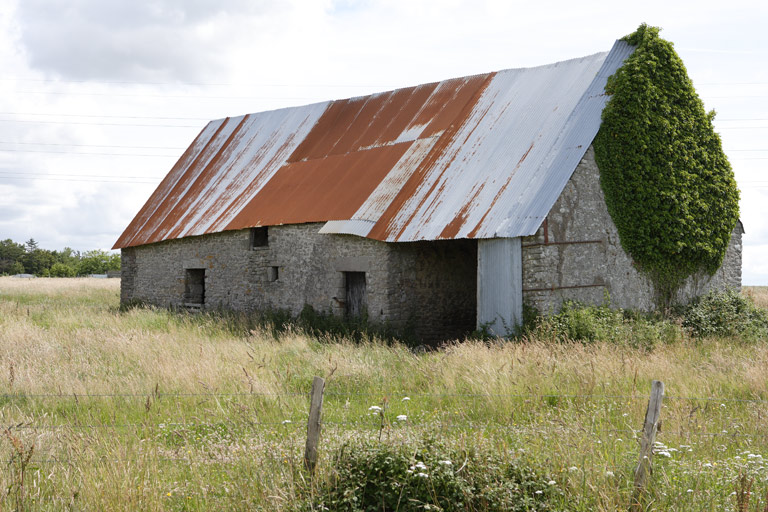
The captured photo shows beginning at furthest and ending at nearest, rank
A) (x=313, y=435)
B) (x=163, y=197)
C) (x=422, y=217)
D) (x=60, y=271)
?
(x=60, y=271) < (x=163, y=197) < (x=422, y=217) < (x=313, y=435)

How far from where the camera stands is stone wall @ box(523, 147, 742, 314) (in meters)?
12.6

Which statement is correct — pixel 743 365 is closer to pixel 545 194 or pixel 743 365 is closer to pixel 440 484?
pixel 545 194

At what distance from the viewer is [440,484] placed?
4852 millimetres

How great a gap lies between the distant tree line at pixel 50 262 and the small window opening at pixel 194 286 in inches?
2053

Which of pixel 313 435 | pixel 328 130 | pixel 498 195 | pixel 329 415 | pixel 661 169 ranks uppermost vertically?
pixel 328 130

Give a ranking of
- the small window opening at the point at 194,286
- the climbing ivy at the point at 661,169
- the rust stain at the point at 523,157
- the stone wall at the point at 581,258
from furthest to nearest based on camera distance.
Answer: the small window opening at the point at 194,286 < the rust stain at the point at 523,157 < the climbing ivy at the point at 661,169 < the stone wall at the point at 581,258

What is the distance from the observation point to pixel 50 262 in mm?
76875

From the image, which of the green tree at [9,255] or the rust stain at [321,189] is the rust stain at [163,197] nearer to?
the rust stain at [321,189]

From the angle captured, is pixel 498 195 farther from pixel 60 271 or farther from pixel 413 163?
pixel 60 271

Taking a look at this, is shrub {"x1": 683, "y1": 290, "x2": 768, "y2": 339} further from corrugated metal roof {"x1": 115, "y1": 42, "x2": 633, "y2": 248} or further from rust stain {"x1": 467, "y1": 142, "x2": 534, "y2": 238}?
rust stain {"x1": 467, "y1": 142, "x2": 534, "y2": 238}

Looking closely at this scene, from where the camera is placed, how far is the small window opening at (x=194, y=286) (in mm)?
20391

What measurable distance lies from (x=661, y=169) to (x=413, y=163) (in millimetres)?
5474

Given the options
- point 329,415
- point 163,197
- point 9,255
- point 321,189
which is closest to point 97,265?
point 9,255

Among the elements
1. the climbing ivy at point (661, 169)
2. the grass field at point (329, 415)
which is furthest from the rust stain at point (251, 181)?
the climbing ivy at point (661, 169)
